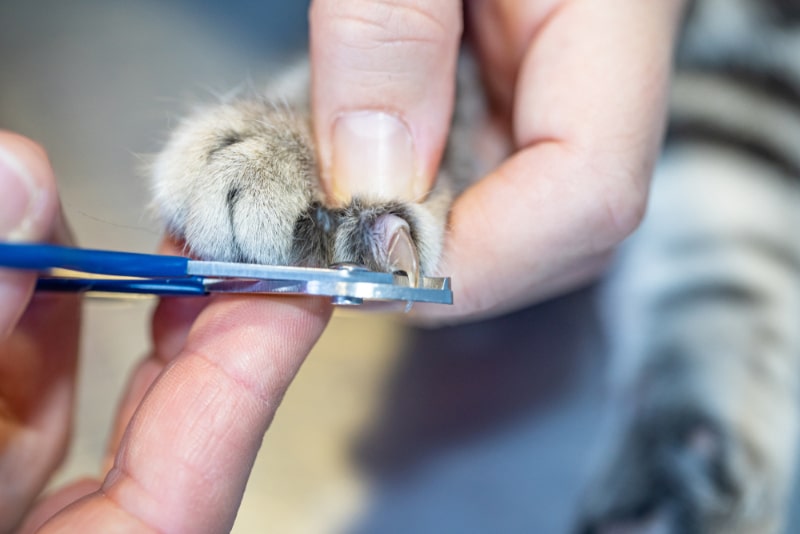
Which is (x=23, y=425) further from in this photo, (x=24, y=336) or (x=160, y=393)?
(x=160, y=393)

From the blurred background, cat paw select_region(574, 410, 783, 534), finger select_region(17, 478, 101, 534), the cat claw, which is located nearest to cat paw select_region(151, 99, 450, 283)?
the cat claw

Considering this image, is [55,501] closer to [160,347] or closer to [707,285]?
[160,347]

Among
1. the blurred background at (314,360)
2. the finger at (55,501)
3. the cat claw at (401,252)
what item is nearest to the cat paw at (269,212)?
the cat claw at (401,252)

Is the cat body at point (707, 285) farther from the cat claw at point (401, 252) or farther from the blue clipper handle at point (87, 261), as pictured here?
the blue clipper handle at point (87, 261)

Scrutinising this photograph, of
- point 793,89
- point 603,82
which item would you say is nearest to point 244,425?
point 603,82

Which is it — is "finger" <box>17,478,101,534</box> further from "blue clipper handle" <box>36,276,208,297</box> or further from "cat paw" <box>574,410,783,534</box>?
"cat paw" <box>574,410,783,534</box>

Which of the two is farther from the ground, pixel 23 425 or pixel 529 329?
pixel 529 329

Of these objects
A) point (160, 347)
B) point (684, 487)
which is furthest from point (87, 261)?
point (684, 487)
